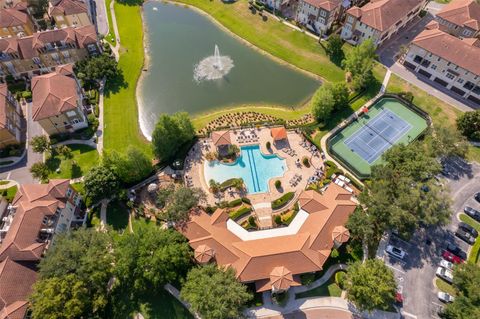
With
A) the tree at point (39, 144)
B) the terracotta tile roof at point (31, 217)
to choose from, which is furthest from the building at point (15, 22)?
the terracotta tile roof at point (31, 217)

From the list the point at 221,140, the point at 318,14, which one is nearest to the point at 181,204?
the point at 221,140

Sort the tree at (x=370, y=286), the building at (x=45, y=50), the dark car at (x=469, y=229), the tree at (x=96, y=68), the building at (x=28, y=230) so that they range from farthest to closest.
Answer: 1. the tree at (x=96, y=68)
2. the building at (x=45, y=50)
3. the dark car at (x=469, y=229)
4. the building at (x=28, y=230)
5. the tree at (x=370, y=286)

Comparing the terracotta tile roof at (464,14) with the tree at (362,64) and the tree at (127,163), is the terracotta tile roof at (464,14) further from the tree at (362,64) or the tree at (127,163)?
the tree at (127,163)

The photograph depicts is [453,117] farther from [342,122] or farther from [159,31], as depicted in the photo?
[159,31]

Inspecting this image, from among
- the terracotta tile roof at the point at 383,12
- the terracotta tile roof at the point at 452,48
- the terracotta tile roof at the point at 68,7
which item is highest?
the terracotta tile roof at the point at 383,12

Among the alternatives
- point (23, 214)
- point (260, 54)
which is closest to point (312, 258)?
point (23, 214)

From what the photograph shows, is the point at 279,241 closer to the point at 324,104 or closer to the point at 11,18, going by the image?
the point at 324,104
